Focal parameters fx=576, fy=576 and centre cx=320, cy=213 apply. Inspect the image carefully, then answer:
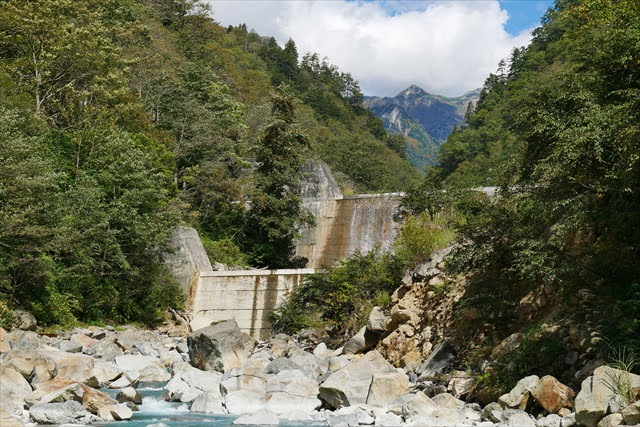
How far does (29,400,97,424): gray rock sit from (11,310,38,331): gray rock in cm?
872

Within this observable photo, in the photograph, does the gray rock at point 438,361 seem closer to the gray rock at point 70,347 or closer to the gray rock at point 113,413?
the gray rock at point 113,413

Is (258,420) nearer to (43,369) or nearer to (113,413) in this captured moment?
(113,413)

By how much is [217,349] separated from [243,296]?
36.2ft

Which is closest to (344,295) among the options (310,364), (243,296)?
(310,364)

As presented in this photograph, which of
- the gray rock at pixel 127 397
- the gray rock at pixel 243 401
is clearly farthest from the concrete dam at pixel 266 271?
the gray rock at pixel 127 397

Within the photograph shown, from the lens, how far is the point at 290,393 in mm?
11227

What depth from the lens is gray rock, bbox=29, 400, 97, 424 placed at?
9.02 m

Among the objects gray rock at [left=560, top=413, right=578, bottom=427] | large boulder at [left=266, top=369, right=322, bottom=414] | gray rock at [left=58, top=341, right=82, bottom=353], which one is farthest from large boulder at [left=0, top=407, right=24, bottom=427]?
gray rock at [left=560, top=413, right=578, bottom=427]

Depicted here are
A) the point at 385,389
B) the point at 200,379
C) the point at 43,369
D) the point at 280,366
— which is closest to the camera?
the point at 385,389

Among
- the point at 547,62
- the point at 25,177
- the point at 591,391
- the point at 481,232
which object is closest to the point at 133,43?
the point at 25,177

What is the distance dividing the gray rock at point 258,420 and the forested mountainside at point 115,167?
34.8 feet

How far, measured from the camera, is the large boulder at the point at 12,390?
9.50 m

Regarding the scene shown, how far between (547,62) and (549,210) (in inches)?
2159

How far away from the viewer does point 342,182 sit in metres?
43.1
